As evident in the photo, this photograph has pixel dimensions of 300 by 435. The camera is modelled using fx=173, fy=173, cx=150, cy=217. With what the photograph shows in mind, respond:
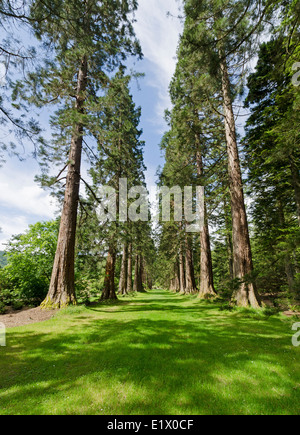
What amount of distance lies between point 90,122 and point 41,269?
813 cm

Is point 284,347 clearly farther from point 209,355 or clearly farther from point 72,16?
point 72,16

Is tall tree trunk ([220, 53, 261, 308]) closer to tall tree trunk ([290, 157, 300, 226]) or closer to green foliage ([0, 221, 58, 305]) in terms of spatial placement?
tall tree trunk ([290, 157, 300, 226])

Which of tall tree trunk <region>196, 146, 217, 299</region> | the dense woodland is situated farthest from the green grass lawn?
tall tree trunk <region>196, 146, 217, 299</region>

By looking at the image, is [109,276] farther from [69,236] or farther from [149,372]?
[149,372]

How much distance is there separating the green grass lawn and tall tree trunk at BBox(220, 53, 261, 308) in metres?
2.14

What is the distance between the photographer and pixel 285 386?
7.72 feet

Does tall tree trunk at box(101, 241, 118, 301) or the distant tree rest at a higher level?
the distant tree

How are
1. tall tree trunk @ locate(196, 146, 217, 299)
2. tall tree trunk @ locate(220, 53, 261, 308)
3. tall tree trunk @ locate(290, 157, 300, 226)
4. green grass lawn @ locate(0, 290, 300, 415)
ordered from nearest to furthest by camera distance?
green grass lawn @ locate(0, 290, 300, 415)
tall tree trunk @ locate(220, 53, 261, 308)
tall tree trunk @ locate(290, 157, 300, 226)
tall tree trunk @ locate(196, 146, 217, 299)

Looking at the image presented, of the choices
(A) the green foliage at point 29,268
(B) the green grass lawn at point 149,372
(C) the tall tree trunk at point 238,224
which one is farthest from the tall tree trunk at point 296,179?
(A) the green foliage at point 29,268

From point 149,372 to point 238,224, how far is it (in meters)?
6.68

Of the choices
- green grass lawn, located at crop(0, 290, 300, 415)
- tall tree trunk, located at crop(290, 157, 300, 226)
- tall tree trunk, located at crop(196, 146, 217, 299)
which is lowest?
green grass lawn, located at crop(0, 290, 300, 415)

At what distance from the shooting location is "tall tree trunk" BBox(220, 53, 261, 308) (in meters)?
6.94

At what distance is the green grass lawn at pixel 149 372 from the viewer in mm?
1985
